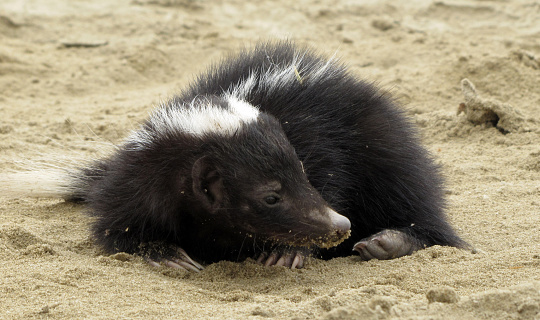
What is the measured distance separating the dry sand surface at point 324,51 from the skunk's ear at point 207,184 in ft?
1.52

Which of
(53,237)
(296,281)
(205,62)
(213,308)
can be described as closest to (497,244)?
(296,281)

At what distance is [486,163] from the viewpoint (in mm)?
6359

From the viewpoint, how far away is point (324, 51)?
7660 mm

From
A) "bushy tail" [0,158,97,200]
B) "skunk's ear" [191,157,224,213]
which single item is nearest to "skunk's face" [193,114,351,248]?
"skunk's ear" [191,157,224,213]

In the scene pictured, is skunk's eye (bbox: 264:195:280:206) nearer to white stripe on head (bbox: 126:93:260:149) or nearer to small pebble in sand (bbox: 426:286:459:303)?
white stripe on head (bbox: 126:93:260:149)

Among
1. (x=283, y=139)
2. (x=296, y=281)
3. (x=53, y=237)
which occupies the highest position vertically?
(x=283, y=139)

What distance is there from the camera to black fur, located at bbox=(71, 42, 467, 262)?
3.97 meters

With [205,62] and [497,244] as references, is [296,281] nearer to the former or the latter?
[497,244]

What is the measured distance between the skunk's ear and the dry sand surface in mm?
464

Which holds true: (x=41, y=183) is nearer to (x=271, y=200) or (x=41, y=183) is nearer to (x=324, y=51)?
(x=271, y=200)

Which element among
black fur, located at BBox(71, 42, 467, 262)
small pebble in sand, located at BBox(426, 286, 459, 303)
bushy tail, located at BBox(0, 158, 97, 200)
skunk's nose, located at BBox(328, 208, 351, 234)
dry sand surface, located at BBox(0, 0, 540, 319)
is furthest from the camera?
bushy tail, located at BBox(0, 158, 97, 200)

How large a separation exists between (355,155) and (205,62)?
5080mm

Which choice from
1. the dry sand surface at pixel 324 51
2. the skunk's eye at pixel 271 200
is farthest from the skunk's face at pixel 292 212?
the dry sand surface at pixel 324 51

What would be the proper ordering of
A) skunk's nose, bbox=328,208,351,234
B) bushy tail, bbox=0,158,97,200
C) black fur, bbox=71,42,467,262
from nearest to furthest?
skunk's nose, bbox=328,208,351,234 → black fur, bbox=71,42,467,262 → bushy tail, bbox=0,158,97,200
